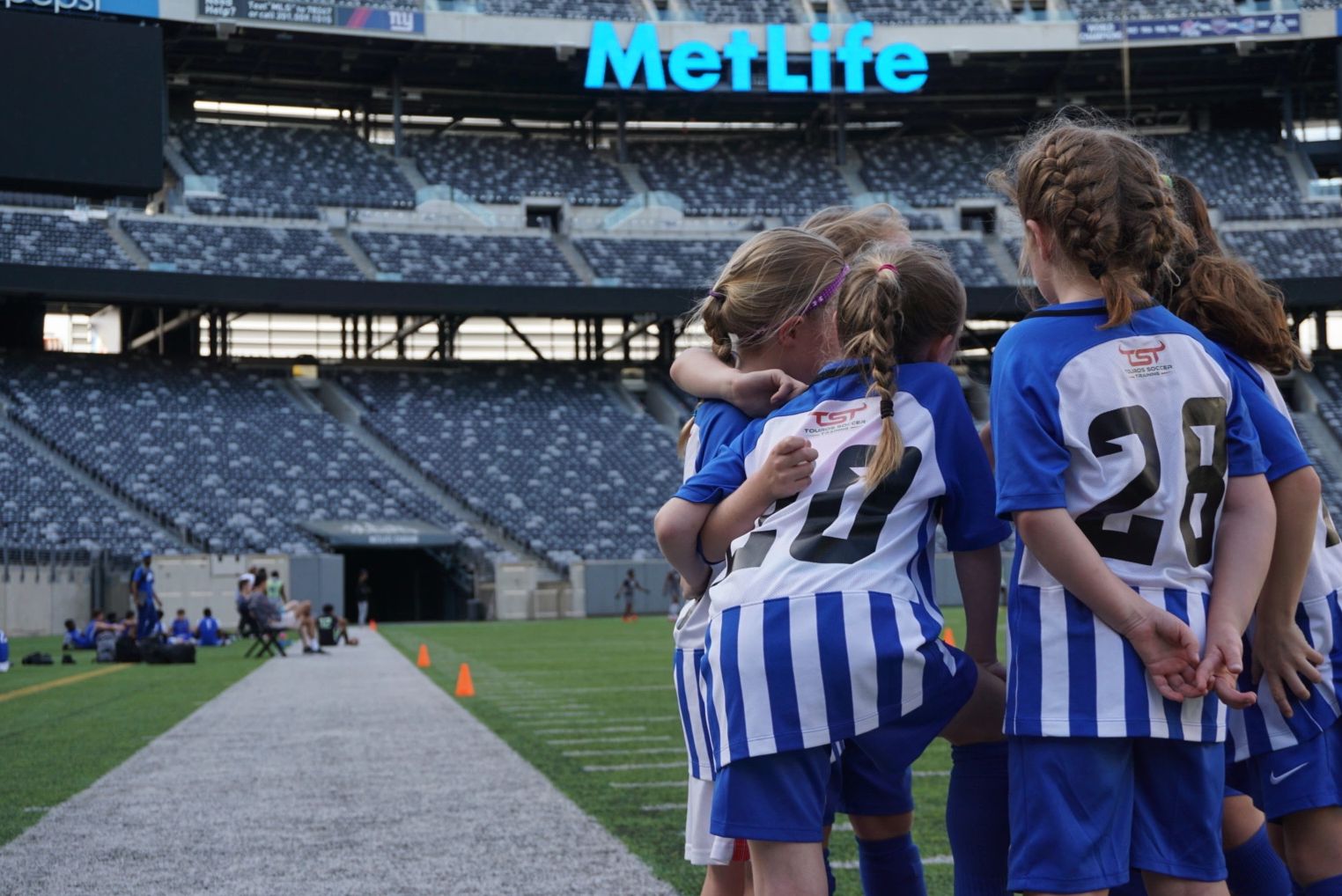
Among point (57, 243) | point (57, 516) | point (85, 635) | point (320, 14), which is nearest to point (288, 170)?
point (320, 14)

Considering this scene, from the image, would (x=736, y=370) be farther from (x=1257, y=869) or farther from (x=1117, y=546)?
(x=1257, y=869)

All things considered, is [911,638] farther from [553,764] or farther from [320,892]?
[553,764]

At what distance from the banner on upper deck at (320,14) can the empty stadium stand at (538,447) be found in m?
9.98

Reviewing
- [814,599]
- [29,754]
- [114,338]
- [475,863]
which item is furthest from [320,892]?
[114,338]

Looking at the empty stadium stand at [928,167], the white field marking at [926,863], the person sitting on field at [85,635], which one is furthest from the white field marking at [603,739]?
the empty stadium stand at [928,167]

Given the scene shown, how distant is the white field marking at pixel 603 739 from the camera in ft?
30.4

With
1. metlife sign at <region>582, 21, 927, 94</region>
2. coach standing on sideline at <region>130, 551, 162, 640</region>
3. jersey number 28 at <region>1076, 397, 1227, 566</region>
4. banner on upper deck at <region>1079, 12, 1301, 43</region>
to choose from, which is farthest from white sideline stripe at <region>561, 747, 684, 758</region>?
banner on upper deck at <region>1079, 12, 1301, 43</region>

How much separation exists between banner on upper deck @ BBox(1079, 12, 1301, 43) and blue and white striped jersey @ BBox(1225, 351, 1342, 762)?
4613 cm

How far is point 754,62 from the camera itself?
46688 millimetres

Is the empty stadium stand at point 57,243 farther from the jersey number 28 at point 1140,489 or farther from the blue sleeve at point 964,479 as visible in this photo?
the jersey number 28 at point 1140,489

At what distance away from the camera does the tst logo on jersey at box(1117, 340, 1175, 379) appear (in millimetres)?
2797

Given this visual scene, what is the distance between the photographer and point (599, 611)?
115 ft

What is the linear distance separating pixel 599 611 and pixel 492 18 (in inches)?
760

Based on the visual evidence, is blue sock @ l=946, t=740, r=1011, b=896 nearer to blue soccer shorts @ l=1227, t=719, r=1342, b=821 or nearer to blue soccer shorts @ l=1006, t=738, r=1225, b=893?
blue soccer shorts @ l=1006, t=738, r=1225, b=893
